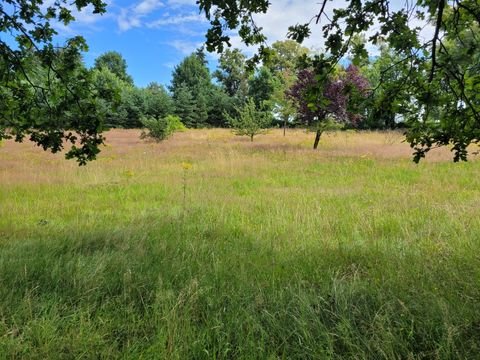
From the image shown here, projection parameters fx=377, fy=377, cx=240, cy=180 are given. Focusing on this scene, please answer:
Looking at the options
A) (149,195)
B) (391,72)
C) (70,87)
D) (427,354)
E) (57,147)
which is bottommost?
(149,195)

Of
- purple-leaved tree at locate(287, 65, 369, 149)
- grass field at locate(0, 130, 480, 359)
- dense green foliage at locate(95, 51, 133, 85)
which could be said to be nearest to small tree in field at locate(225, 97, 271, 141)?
purple-leaved tree at locate(287, 65, 369, 149)

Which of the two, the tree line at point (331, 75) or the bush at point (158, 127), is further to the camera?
the bush at point (158, 127)

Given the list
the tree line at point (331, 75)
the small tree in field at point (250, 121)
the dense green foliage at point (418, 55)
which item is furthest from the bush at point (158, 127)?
the dense green foliage at point (418, 55)

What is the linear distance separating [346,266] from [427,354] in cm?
167

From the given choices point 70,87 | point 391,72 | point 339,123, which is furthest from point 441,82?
point 339,123

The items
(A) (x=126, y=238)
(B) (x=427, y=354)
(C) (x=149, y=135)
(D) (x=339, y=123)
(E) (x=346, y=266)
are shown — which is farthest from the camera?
(C) (x=149, y=135)

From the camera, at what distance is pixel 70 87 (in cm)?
374

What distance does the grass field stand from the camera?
2479 millimetres

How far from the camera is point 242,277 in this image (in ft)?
11.6

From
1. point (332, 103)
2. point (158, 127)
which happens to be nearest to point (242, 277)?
point (332, 103)

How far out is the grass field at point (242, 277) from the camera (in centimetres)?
248

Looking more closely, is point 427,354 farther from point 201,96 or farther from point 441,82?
point 201,96

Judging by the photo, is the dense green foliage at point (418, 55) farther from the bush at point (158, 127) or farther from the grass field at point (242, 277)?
the bush at point (158, 127)

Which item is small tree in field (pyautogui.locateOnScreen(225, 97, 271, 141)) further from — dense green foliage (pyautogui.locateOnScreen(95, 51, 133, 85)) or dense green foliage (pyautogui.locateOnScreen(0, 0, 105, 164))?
dense green foliage (pyautogui.locateOnScreen(95, 51, 133, 85))
